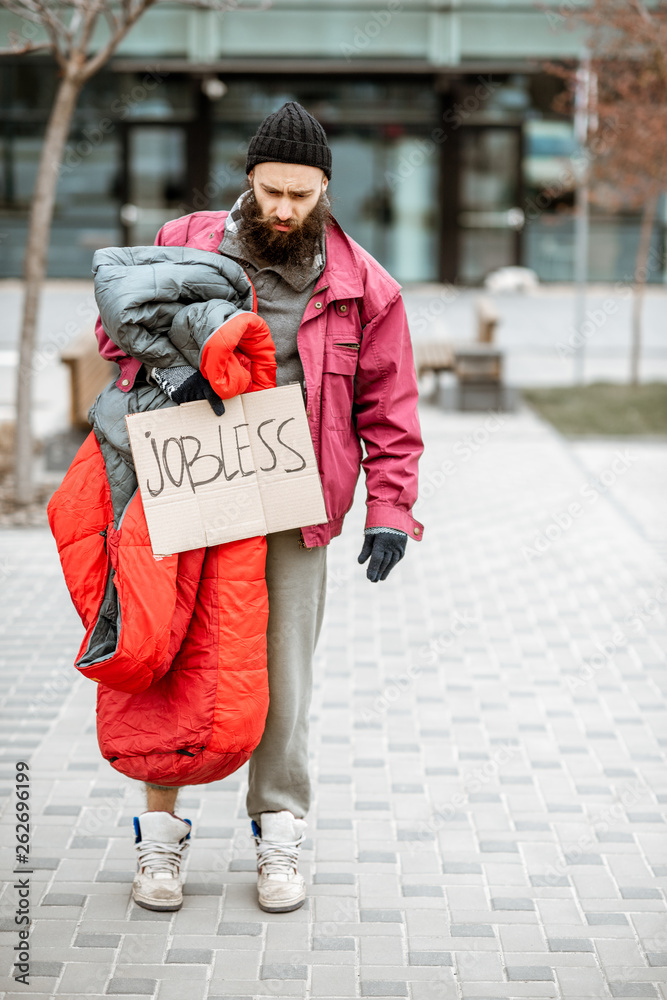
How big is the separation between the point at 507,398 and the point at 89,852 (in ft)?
28.9

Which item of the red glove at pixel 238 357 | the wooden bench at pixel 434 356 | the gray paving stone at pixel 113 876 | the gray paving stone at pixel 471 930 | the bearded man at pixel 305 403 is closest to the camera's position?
the red glove at pixel 238 357

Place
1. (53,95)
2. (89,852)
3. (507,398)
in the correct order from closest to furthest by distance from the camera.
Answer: (89,852) → (507,398) → (53,95)

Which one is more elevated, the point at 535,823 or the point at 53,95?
the point at 53,95

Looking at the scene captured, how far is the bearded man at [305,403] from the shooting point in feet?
9.78

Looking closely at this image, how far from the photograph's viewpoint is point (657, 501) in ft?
26.6

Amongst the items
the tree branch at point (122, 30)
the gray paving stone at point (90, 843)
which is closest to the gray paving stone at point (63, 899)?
the gray paving stone at point (90, 843)

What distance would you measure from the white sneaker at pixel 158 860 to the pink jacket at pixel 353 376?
0.88m

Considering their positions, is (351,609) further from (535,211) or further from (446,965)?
(535,211)

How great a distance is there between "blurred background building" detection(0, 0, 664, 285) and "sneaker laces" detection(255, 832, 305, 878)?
17.2 m

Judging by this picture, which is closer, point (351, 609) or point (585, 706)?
point (585, 706)

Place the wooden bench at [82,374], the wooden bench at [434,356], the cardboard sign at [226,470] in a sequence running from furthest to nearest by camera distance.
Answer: the wooden bench at [434,356] < the wooden bench at [82,374] < the cardboard sign at [226,470]

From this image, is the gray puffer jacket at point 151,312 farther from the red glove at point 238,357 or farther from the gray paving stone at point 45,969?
the gray paving stone at point 45,969

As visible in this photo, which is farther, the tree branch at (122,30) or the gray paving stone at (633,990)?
the tree branch at (122,30)

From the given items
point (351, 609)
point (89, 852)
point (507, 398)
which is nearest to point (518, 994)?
point (89, 852)
